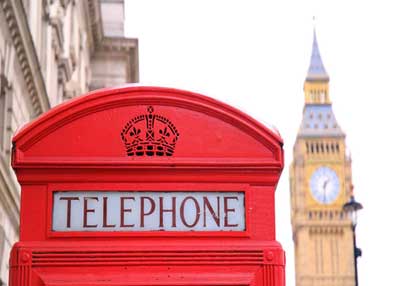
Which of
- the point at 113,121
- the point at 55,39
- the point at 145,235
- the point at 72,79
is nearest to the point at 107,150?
the point at 113,121

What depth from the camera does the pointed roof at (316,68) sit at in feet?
492

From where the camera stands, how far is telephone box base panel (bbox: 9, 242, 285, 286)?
4281 millimetres

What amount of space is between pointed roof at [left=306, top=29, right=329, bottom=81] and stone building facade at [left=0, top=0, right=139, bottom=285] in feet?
363

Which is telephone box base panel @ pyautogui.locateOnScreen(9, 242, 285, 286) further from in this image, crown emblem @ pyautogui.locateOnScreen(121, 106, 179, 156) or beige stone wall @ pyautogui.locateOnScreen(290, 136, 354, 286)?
beige stone wall @ pyautogui.locateOnScreen(290, 136, 354, 286)

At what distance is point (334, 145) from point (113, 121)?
456 ft

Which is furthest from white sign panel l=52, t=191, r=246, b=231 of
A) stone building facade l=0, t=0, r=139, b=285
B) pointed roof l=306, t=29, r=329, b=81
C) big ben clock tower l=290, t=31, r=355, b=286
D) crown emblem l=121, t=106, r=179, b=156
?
pointed roof l=306, t=29, r=329, b=81

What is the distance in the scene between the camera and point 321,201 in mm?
142250

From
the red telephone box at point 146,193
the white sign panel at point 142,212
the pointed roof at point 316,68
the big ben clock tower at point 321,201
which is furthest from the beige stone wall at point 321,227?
the white sign panel at point 142,212

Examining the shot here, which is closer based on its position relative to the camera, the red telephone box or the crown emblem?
the red telephone box

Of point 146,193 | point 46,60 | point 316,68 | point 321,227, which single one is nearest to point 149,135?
point 146,193

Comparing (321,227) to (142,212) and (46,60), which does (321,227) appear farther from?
(142,212)

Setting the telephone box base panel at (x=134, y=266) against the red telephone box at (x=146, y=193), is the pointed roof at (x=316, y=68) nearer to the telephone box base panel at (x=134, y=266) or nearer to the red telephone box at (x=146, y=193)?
the red telephone box at (x=146, y=193)

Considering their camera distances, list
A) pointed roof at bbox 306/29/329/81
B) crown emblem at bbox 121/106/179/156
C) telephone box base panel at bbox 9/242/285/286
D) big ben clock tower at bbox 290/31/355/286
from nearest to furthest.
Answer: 1. telephone box base panel at bbox 9/242/285/286
2. crown emblem at bbox 121/106/179/156
3. big ben clock tower at bbox 290/31/355/286
4. pointed roof at bbox 306/29/329/81

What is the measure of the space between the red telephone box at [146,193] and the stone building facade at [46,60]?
37.8 ft
